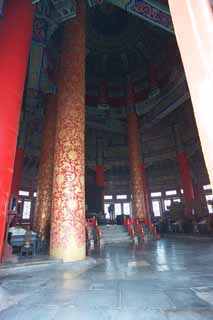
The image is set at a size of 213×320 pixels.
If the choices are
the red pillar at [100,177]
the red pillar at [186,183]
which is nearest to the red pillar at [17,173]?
the red pillar at [100,177]

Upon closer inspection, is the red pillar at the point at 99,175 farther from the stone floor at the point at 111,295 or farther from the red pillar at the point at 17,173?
the stone floor at the point at 111,295

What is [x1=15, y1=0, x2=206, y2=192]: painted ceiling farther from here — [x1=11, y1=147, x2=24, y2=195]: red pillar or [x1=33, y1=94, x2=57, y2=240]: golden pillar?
[x1=33, y1=94, x2=57, y2=240]: golden pillar

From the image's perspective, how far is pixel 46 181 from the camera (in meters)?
8.32

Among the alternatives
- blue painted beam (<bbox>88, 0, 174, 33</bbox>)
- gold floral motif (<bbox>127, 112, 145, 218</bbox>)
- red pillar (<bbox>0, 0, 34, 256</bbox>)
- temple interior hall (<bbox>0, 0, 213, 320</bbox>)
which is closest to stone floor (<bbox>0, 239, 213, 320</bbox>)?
temple interior hall (<bbox>0, 0, 213, 320</bbox>)

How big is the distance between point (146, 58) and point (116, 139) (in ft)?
24.3

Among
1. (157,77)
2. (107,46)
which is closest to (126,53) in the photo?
(107,46)

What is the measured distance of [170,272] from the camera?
281 centimetres

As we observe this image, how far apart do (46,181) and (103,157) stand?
9331 millimetres

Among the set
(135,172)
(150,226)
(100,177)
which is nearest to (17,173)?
(100,177)

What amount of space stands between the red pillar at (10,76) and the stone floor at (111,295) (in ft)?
2.69

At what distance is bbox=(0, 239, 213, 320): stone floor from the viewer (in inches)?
60.8

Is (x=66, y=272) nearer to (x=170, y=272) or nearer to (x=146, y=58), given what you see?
(x=170, y=272)

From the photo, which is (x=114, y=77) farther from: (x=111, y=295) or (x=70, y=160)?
(x=111, y=295)

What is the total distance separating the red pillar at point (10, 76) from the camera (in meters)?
2.68
